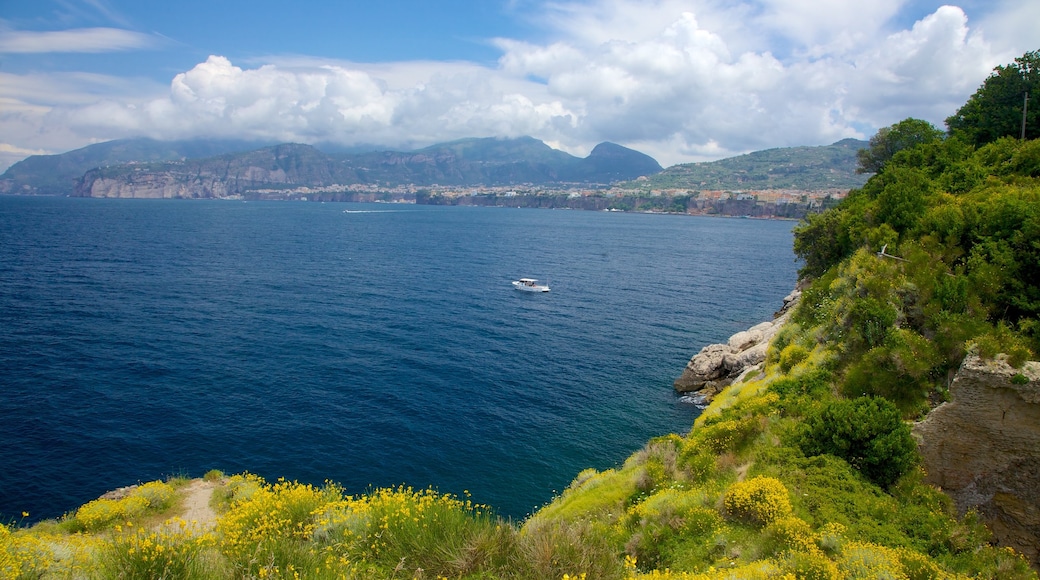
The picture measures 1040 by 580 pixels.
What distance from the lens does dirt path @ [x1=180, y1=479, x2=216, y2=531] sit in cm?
2131

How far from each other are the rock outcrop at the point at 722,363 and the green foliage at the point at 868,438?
2266 cm

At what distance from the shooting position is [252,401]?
36.6 meters

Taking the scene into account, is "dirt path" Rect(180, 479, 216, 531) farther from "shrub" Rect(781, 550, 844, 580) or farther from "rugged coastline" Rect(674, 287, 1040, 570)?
"rugged coastline" Rect(674, 287, 1040, 570)

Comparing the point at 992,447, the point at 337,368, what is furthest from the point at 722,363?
the point at 337,368

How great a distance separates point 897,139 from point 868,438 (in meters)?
52.3

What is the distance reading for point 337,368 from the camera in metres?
42.7

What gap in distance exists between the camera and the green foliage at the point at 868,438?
14086mm

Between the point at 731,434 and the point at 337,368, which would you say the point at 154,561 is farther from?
the point at 337,368

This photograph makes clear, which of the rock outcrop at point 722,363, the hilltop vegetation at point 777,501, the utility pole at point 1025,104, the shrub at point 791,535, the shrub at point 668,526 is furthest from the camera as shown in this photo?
the rock outcrop at point 722,363

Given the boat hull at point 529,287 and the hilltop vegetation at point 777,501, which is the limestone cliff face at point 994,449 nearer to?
the hilltop vegetation at point 777,501

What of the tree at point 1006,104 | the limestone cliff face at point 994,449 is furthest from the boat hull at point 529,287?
the limestone cliff face at point 994,449

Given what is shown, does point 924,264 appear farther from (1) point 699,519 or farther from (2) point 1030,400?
(1) point 699,519

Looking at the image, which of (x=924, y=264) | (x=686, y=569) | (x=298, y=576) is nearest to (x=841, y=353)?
(x=924, y=264)

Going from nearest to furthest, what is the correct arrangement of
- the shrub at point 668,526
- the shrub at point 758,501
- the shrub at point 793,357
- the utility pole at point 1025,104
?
1. the shrub at point 758,501
2. the shrub at point 668,526
3. the shrub at point 793,357
4. the utility pole at point 1025,104
